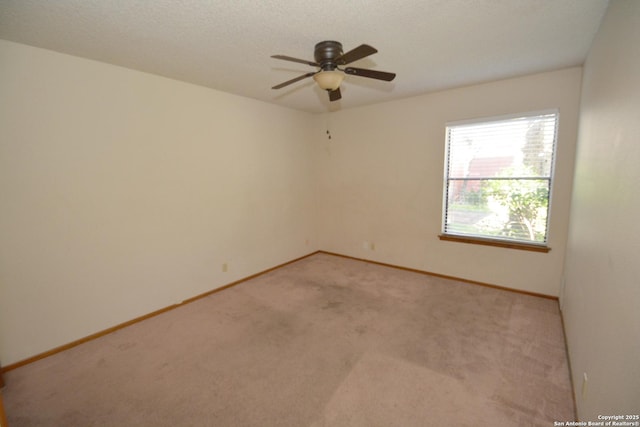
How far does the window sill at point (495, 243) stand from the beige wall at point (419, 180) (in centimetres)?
6

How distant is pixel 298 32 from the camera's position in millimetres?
2014

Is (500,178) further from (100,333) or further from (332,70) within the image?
(100,333)

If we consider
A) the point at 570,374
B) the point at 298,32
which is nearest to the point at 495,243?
the point at 570,374

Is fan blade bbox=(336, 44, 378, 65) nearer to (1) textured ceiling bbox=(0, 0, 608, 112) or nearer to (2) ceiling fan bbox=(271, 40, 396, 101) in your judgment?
(2) ceiling fan bbox=(271, 40, 396, 101)

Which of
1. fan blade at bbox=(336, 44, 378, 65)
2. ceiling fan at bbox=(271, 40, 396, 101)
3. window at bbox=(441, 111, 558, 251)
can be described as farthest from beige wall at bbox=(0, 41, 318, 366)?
window at bbox=(441, 111, 558, 251)

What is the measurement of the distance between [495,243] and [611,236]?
2.25 metres

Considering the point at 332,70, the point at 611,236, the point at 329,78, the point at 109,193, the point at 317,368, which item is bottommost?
the point at 317,368

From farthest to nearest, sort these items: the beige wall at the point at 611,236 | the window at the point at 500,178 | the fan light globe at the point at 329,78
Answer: the window at the point at 500,178
the fan light globe at the point at 329,78
the beige wall at the point at 611,236

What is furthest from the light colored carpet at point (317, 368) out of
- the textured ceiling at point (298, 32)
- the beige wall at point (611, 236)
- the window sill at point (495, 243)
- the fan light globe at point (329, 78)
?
the textured ceiling at point (298, 32)

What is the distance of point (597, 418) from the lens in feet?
4.16

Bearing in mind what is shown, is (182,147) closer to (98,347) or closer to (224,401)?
(98,347)

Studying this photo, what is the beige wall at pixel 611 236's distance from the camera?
1.08 m

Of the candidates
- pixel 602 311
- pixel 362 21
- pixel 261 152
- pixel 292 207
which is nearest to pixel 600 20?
pixel 362 21

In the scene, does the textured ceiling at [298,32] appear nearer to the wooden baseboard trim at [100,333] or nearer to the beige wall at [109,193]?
the beige wall at [109,193]
